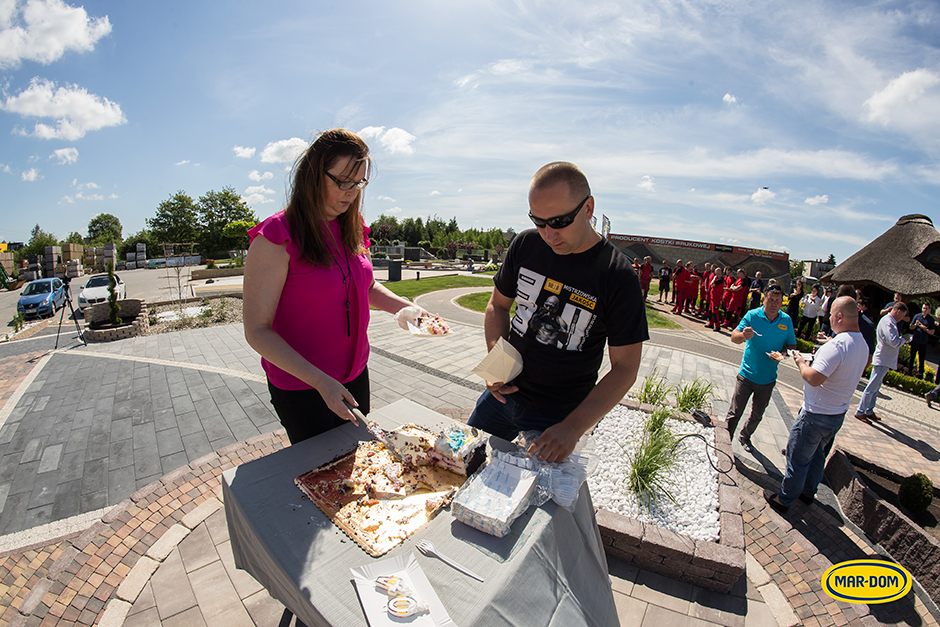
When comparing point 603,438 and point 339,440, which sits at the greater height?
point 339,440

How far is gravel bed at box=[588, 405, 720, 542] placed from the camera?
282cm

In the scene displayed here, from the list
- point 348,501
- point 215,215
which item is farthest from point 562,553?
point 215,215

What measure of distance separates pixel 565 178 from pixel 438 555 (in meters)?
1.62

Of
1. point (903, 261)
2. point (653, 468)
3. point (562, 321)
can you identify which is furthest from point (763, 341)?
point (903, 261)

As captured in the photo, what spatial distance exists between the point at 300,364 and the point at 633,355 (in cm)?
148

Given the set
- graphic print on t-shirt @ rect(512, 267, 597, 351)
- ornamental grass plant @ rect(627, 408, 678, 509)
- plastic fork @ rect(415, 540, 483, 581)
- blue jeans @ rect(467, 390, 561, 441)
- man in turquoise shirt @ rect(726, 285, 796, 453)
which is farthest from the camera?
man in turquoise shirt @ rect(726, 285, 796, 453)

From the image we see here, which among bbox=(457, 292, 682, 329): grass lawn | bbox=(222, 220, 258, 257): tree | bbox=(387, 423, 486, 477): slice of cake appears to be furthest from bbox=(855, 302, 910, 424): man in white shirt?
bbox=(222, 220, 258, 257): tree

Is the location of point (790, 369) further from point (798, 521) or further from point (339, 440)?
point (339, 440)

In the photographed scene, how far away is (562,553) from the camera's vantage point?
1401 millimetres

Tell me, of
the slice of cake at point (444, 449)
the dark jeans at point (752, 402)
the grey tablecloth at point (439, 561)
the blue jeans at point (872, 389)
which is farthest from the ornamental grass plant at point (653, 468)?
the blue jeans at point (872, 389)

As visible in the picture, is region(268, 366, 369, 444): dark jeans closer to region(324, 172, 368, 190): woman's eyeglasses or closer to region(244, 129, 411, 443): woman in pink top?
region(244, 129, 411, 443): woman in pink top

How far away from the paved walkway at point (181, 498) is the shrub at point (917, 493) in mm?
540

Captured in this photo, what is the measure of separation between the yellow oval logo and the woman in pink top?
3378 millimetres

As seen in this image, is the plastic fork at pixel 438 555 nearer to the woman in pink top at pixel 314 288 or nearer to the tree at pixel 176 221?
the woman in pink top at pixel 314 288
